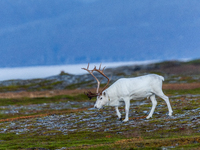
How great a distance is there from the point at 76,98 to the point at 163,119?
39.8 m

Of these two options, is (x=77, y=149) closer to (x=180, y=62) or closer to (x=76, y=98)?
(x=180, y=62)

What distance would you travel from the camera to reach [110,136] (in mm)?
18703

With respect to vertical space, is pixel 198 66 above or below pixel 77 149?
above

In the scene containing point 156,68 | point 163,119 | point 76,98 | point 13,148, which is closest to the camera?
point 13,148

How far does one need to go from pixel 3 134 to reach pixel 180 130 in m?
15.0

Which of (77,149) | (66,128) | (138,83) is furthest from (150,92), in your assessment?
(77,149)

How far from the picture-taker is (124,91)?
24.0m

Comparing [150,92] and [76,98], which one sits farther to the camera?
[76,98]

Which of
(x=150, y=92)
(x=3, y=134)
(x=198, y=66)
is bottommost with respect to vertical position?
(x=3, y=134)

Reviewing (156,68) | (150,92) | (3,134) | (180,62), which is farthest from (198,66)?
(3,134)

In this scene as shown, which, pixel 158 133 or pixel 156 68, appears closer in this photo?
pixel 158 133

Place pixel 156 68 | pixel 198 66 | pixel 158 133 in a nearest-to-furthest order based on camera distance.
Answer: pixel 158 133 → pixel 198 66 → pixel 156 68

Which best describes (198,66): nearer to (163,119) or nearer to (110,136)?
(163,119)

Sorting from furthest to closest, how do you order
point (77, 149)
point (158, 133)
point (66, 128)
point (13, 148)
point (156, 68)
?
1. point (156, 68)
2. point (66, 128)
3. point (158, 133)
4. point (13, 148)
5. point (77, 149)
